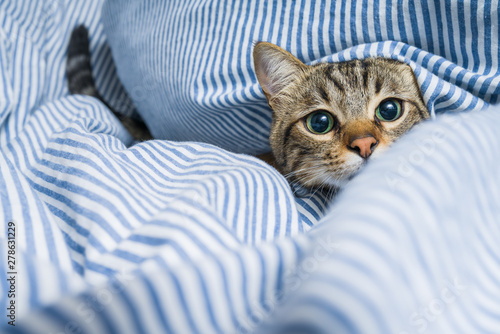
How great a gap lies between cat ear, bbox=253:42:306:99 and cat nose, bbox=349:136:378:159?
319mm

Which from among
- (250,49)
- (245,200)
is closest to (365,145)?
(245,200)

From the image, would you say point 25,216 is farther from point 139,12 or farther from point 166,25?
point 139,12

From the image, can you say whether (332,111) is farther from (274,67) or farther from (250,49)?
(250,49)

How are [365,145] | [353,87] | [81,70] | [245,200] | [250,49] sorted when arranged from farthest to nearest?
1. [81,70]
2. [250,49]
3. [353,87]
4. [365,145]
5. [245,200]

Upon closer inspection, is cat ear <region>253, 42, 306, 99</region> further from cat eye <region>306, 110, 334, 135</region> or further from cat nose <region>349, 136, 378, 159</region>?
cat nose <region>349, 136, 378, 159</region>

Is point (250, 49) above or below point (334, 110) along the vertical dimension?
above

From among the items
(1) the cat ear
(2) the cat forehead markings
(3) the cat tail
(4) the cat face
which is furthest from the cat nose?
(3) the cat tail

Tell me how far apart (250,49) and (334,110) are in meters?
0.34

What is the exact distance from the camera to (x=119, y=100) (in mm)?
1607

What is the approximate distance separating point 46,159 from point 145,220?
14.4 inches

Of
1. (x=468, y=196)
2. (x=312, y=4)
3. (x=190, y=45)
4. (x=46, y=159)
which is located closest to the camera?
(x=468, y=196)

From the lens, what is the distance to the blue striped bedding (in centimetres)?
39

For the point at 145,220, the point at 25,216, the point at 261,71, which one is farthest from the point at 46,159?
the point at 261,71

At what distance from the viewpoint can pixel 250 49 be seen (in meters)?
1.08
